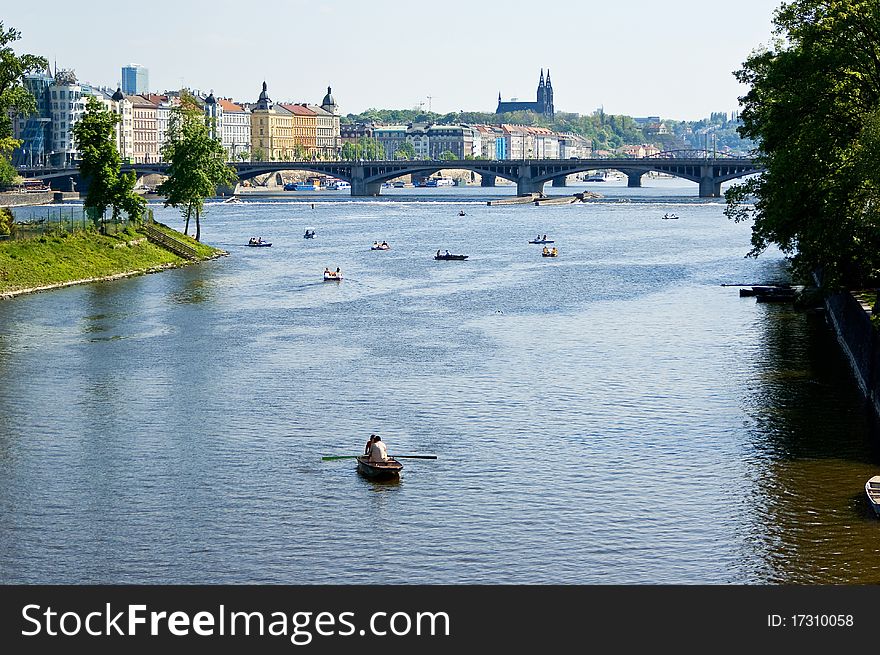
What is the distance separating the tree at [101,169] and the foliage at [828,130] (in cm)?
5111

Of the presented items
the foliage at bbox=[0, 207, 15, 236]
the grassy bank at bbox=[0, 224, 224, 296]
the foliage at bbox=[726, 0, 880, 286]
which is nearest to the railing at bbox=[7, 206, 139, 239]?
the foliage at bbox=[0, 207, 15, 236]

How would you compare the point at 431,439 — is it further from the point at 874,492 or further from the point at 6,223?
the point at 6,223

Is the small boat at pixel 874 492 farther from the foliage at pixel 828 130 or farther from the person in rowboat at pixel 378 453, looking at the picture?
the foliage at pixel 828 130

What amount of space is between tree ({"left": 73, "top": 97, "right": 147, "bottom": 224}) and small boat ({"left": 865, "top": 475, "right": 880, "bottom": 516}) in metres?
70.9

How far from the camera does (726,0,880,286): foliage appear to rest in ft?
181

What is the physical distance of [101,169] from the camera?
100562 mm

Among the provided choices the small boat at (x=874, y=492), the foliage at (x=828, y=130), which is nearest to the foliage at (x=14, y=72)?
the foliage at (x=828, y=130)

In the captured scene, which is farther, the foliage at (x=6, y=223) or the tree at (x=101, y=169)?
the tree at (x=101, y=169)

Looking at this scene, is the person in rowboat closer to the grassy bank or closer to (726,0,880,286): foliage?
(726,0,880,286): foliage

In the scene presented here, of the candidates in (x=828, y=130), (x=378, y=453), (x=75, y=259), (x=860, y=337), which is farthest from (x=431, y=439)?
(x=75, y=259)

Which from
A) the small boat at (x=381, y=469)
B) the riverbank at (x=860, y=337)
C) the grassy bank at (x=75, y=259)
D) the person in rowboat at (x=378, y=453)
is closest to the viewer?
the small boat at (x=381, y=469)

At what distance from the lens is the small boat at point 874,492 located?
35562mm

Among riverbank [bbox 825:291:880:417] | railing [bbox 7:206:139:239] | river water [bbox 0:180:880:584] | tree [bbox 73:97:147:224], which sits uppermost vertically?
tree [bbox 73:97:147:224]

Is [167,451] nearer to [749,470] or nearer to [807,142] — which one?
[749,470]
